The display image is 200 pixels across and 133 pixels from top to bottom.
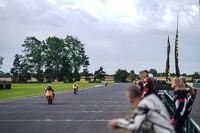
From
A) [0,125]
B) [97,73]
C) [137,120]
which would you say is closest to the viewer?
[137,120]

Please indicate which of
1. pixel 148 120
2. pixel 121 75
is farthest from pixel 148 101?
pixel 121 75

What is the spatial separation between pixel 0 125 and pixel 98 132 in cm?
402

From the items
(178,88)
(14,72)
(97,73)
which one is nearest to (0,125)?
(178,88)

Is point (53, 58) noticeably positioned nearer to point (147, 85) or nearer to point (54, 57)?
point (54, 57)

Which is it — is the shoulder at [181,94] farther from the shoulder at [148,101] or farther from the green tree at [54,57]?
the green tree at [54,57]

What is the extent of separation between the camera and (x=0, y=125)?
11.6 meters

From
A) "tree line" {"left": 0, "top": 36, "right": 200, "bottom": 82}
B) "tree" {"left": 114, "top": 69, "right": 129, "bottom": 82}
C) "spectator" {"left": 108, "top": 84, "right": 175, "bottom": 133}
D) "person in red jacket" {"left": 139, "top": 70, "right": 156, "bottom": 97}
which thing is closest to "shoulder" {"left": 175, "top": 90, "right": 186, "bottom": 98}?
"spectator" {"left": 108, "top": 84, "right": 175, "bottom": 133}

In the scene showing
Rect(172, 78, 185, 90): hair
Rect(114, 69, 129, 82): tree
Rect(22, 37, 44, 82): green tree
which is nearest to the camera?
Rect(172, 78, 185, 90): hair

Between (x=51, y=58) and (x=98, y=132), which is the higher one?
(x=51, y=58)

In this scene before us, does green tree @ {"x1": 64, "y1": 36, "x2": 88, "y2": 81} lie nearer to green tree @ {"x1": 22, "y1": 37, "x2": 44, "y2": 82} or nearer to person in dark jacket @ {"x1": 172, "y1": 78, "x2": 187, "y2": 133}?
green tree @ {"x1": 22, "y1": 37, "x2": 44, "y2": 82}

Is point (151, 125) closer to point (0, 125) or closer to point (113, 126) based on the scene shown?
point (113, 126)

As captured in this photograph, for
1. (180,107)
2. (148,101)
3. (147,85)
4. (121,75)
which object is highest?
(121,75)

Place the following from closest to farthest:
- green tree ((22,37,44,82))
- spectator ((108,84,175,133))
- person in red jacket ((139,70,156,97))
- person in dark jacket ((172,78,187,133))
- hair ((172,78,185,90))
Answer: spectator ((108,84,175,133)) → person in dark jacket ((172,78,187,133)) → hair ((172,78,185,90)) → person in red jacket ((139,70,156,97)) → green tree ((22,37,44,82))

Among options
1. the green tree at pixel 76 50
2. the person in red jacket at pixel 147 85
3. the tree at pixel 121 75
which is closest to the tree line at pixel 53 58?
the green tree at pixel 76 50
